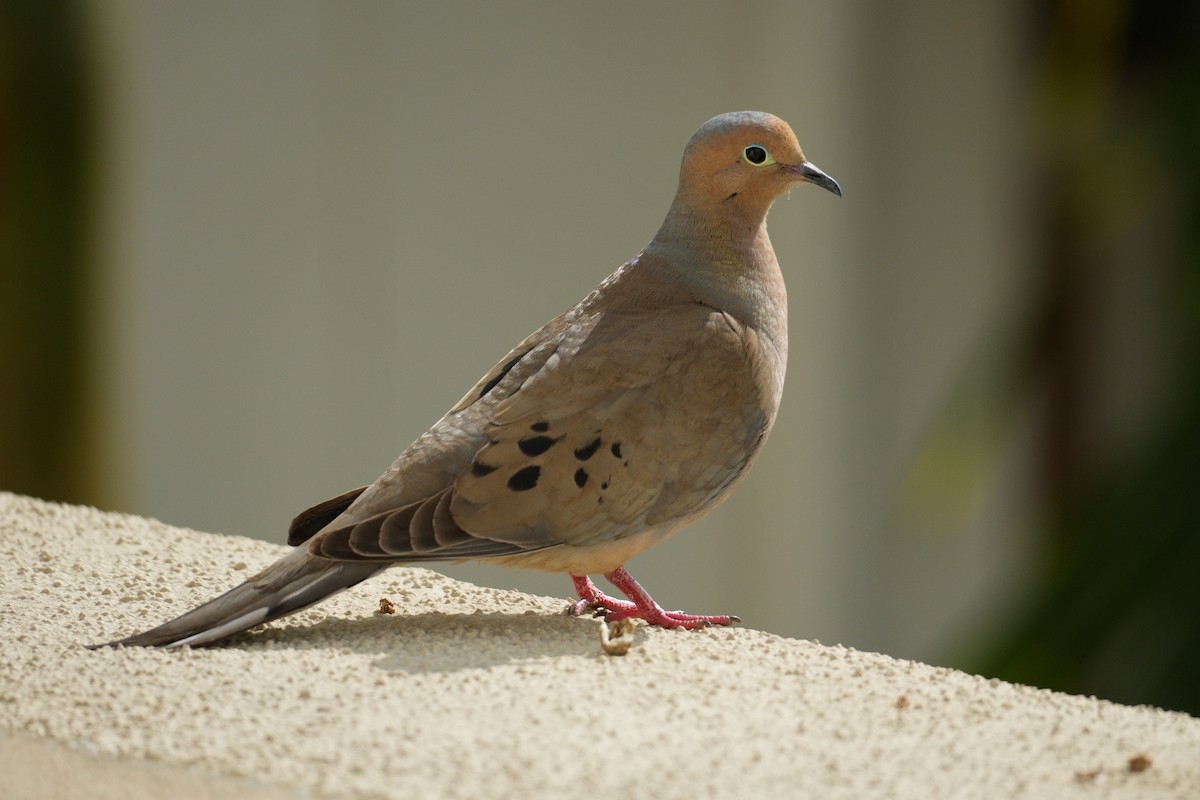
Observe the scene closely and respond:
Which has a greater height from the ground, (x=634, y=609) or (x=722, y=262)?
(x=722, y=262)

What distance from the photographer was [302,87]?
6359mm

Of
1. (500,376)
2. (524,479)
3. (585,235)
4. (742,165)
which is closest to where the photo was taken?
(524,479)

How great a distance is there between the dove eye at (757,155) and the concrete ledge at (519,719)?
3.15 feet

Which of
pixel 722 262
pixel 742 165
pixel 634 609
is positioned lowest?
pixel 634 609

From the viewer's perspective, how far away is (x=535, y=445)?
9.20ft

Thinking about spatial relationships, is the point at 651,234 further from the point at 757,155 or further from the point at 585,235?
the point at 757,155

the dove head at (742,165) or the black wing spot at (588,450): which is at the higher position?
the dove head at (742,165)

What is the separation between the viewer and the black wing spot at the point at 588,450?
9.21ft

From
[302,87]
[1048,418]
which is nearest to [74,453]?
[302,87]

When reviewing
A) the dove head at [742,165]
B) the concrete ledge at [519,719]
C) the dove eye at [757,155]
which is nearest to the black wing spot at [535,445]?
the concrete ledge at [519,719]

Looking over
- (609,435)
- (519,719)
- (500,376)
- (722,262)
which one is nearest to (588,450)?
(609,435)

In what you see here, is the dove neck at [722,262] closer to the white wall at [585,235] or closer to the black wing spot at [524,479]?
the black wing spot at [524,479]

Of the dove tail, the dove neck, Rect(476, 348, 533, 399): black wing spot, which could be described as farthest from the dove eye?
the dove tail

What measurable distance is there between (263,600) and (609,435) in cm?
69
